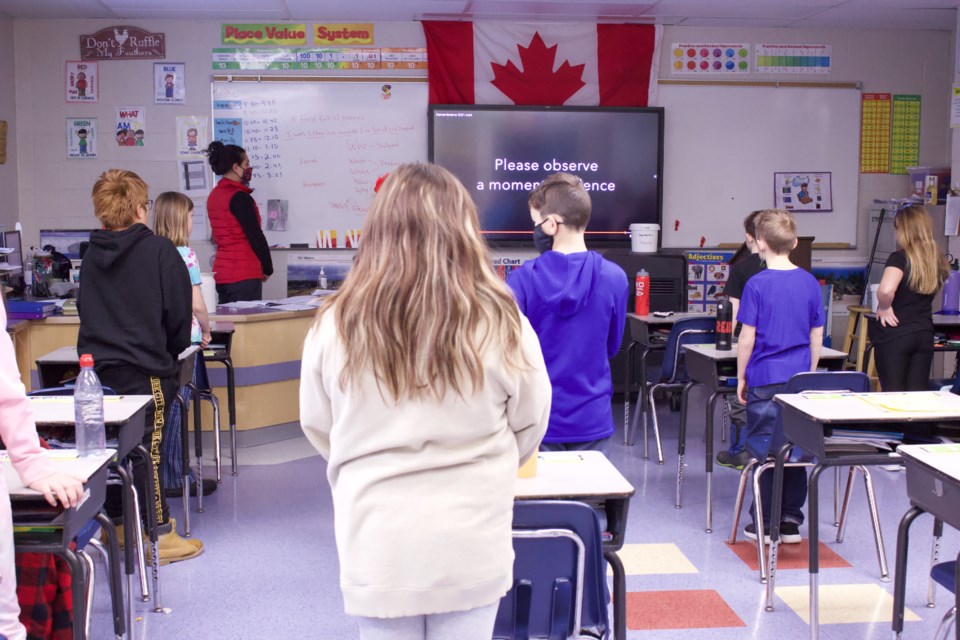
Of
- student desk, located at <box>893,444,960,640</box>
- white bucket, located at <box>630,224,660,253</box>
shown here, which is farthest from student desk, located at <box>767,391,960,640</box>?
white bucket, located at <box>630,224,660,253</box>

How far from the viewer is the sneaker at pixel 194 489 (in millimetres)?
4512

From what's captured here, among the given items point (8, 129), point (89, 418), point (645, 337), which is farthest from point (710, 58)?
point (89, 418)

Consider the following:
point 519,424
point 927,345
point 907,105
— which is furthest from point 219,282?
point 907,105

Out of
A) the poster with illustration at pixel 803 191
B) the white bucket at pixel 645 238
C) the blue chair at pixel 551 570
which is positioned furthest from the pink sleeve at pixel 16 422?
the poster with illustration at pixel 803 191

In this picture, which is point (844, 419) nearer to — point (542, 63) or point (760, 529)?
point (760, 529)

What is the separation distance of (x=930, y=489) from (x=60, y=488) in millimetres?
2063

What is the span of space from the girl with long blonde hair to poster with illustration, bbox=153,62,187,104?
6003 millimetres

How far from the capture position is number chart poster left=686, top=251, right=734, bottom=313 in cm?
762

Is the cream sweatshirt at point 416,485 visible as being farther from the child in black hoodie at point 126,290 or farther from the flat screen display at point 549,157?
the flat screen display at point 549,157

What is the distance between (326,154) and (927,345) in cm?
437

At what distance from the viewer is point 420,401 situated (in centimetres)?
158

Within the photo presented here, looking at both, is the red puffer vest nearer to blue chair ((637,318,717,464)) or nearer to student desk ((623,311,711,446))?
student desk ((623,311,711,446))

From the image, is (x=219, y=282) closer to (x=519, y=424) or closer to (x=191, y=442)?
(x=191, y=442)

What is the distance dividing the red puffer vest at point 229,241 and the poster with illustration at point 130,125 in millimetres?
1273
